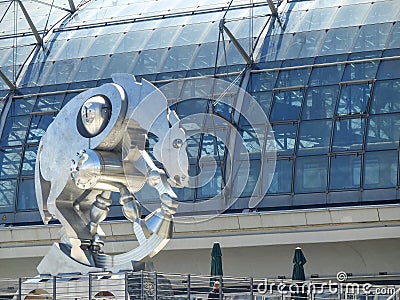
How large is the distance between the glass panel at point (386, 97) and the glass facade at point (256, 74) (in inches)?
1.3

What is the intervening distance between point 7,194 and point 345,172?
12716 millimetres

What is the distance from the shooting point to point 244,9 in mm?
45500

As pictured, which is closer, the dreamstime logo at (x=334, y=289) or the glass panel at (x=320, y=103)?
the dreamstime logo at (x=334, y=289)

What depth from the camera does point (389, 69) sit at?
39.7m

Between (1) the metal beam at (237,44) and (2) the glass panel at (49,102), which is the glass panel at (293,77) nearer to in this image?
(1) the metal beam at (237,44)

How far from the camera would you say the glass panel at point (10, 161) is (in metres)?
43.7

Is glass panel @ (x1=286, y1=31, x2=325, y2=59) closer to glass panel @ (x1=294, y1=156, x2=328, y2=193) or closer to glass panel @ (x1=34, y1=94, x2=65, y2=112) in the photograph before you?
glass panel @ (x1=294, y1=156, x2=328, y2=193)

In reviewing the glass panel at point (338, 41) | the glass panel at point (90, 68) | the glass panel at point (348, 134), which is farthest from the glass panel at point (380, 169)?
the glass panel at point (90, 68)

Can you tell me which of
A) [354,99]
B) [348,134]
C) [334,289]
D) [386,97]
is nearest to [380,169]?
[348,134]

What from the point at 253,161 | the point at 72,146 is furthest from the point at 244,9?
the point at 72,146

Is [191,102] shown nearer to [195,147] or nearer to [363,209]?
[195,147]

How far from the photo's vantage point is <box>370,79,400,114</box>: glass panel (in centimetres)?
3891

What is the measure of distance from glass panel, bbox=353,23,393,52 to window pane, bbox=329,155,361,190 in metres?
4.39

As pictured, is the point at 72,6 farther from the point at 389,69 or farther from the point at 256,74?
the point at 389,69
